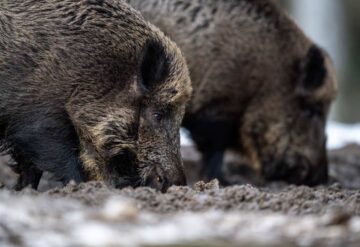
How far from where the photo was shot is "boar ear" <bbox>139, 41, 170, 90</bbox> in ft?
20.6

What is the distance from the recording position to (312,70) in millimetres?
9859

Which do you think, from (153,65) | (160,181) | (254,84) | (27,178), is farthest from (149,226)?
(254,84)

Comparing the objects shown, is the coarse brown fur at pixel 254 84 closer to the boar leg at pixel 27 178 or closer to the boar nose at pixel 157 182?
the boar leg at pixel 27 178

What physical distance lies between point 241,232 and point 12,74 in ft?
8.24

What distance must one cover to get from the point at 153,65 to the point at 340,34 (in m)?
18.7

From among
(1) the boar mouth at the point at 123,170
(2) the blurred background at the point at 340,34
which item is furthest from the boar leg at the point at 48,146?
(2) the blurred background at the point at 340,34

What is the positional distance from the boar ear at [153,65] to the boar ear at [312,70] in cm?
366

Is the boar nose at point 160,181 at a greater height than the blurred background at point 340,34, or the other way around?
the boar nose at point 160,181

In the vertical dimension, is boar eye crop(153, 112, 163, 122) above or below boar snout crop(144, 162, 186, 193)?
above

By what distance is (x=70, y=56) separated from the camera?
6.21m

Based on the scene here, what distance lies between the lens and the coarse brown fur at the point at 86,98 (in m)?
6.12

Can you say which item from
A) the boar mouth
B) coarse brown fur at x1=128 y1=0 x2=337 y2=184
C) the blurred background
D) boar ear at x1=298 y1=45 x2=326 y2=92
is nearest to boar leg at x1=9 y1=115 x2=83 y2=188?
the boar mouth

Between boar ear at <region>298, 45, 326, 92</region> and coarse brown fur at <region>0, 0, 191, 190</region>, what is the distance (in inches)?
142

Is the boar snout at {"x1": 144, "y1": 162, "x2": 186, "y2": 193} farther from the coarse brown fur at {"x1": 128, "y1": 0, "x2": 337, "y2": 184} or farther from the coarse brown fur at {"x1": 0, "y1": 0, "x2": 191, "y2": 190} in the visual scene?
the coarse brown fur at {"x1": 128, "y1": 0, "x2": 337, "y2": 184}
